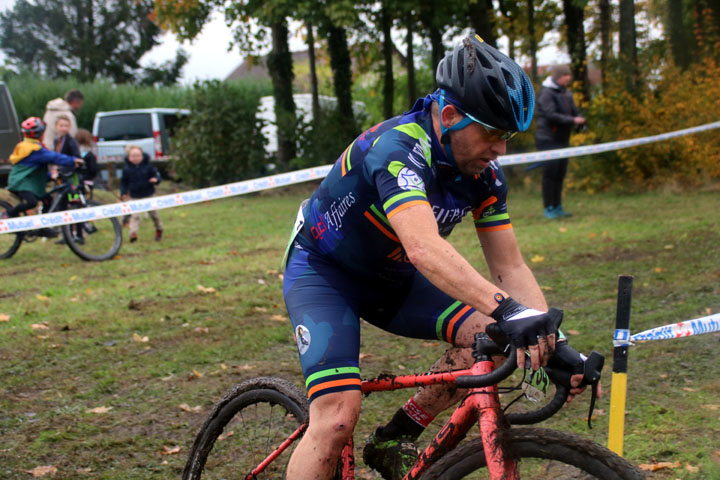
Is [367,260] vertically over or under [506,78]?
under

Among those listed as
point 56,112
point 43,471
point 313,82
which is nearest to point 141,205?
point 43,471

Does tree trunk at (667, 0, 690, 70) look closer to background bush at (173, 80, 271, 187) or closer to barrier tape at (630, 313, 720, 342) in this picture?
background bush at (173, 80, 271, 187)

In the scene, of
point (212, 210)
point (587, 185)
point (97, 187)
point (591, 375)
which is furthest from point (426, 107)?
point (97, 187)

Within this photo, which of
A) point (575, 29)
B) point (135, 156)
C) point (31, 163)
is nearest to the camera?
point (31, 163)

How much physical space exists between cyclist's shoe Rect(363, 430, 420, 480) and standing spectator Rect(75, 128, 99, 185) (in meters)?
8.75

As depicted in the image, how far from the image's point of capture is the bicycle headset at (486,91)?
243 cm

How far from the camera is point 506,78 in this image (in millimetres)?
2477

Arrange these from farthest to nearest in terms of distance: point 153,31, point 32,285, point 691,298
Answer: point 153,31 < point 32,285 < point 691,298

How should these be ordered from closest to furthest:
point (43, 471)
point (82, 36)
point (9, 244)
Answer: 1. point (43, 471)
2. point (9, 244)
3. point (82, 36)

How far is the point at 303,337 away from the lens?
2.77 metres

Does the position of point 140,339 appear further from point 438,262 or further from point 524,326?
point 524,326

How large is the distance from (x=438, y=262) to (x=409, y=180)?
297mm

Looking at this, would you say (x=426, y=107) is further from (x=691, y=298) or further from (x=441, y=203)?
(x=691, y=298)

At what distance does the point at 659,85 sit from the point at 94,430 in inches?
552
